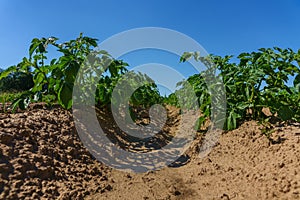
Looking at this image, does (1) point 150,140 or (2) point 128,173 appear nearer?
(2) point 128,173

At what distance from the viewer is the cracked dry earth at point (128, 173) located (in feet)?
5.57

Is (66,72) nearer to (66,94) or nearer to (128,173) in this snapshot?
(66,94)

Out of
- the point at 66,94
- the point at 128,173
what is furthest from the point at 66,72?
the point at 128,173

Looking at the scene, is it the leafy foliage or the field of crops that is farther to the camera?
the leafy foliage

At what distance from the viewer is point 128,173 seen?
2.32m

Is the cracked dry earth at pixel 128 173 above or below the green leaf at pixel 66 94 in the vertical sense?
below

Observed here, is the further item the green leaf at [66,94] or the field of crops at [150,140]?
the green leaf at [66,94]

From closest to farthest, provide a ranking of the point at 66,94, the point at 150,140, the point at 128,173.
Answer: the point at 128,173 < the point at 66,94 < the point at 150,140

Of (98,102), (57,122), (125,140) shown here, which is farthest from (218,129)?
(57,122)

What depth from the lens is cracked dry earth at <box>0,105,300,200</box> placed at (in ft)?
5.57

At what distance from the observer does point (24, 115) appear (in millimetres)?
2482

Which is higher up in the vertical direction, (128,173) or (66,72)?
(66,72)

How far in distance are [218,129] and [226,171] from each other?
2.93 ft

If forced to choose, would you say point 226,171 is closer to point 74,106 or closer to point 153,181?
point 153,181
